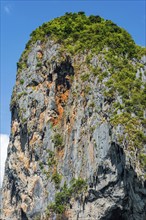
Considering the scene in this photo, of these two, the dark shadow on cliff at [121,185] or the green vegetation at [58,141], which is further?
the green vegetation at [58,141]

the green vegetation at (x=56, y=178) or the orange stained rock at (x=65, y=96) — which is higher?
the orange stained rock at (x=65, y=96)

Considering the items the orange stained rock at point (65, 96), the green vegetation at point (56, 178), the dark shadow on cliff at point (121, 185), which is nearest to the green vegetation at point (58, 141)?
the green vegetation at point (56, 178)

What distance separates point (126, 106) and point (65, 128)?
235 inches

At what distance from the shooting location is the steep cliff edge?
24.2 metres

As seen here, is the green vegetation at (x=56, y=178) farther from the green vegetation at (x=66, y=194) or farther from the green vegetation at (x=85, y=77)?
the green vegetation at (x=85, y=77)

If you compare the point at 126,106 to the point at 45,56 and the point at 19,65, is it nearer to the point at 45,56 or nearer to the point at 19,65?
the point at 45,56

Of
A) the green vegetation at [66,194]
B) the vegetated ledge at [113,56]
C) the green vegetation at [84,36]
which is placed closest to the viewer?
the vegetated ledge at [113,56]

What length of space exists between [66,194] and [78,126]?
4897 mm

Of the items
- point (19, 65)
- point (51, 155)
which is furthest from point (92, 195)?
point (19, 65)

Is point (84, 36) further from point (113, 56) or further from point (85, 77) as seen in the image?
point (85, 77)

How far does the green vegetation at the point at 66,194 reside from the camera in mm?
25844

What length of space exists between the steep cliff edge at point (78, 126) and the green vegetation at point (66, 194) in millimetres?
67

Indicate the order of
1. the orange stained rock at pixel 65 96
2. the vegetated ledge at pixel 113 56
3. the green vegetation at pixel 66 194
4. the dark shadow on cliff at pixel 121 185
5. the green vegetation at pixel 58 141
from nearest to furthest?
the dark shadow on cliff at pixel 121 185
the vegetated ledge at pixel 113 56
the green vegetation at pixel 66 194
the green vegetation at pixel 58 141
the orange stained rock at pixel 65 96

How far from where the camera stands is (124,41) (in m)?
30.3
